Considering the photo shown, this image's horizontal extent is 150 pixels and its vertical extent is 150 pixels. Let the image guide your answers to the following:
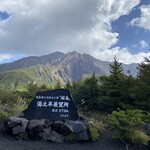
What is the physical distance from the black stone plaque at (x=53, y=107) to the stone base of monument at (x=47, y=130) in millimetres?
583

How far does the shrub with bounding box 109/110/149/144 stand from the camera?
11.1 meters

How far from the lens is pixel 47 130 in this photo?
11.7 metres

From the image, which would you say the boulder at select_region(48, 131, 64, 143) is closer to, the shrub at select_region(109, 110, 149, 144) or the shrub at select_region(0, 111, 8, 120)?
the shrub at select_region(109, 110, 149, 144)

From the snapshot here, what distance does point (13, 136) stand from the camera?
11.8 meters

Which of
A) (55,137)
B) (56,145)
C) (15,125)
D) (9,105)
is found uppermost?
(9,105)

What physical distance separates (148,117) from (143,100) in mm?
5026

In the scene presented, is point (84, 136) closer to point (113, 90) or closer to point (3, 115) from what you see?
point (3, 115)

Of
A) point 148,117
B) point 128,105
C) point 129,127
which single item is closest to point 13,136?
point 129,127

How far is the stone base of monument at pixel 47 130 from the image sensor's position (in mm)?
11445

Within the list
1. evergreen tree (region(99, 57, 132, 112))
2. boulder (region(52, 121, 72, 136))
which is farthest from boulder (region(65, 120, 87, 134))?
evergreen tree (region(99, 57, 132, 112))

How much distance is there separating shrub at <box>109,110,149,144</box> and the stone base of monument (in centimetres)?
111

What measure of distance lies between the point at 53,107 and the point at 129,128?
10.8ft

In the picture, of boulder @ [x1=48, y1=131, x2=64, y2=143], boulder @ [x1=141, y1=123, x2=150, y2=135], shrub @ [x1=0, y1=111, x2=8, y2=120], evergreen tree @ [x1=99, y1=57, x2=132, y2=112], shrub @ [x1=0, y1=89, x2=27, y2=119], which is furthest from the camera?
evergreen tree @ [x1=99, y1=57, x2=132, y2=112]

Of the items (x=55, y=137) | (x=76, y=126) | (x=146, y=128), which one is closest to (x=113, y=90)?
(x=146, y=128)
